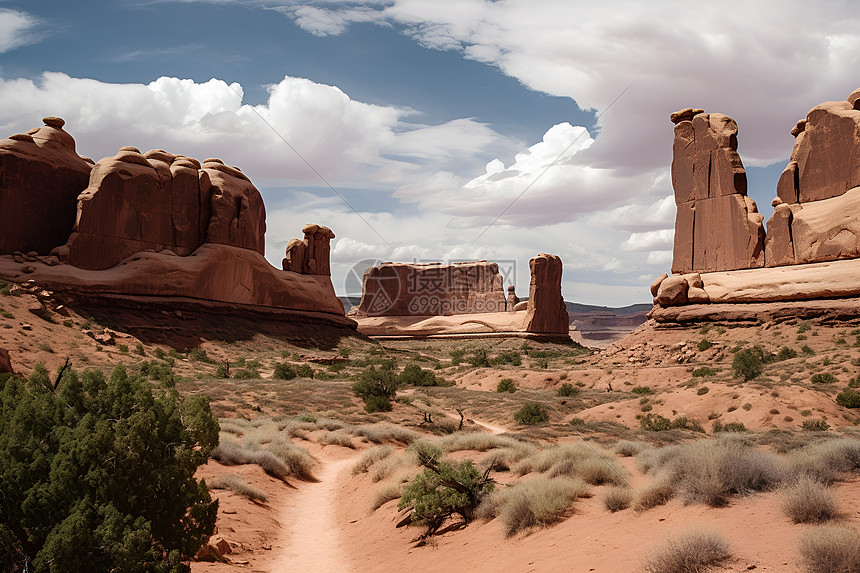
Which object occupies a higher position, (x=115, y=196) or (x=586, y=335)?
(x=115, y=196)

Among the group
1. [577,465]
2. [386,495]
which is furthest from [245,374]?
[577,465]

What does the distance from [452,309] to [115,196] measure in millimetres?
53896

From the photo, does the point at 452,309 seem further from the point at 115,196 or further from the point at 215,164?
the point at 115,196

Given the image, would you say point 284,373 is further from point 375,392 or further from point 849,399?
point 849,399

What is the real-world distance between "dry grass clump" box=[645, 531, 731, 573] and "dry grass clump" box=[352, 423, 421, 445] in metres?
12.3

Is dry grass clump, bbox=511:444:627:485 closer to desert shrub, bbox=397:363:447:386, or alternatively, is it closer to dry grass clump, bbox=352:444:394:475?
dry grass clump, bbox=352:444:394:475

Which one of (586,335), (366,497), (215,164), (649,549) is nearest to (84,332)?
(215,164)

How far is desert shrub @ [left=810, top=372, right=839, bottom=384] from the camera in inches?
840

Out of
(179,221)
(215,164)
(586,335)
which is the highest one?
(215,164)

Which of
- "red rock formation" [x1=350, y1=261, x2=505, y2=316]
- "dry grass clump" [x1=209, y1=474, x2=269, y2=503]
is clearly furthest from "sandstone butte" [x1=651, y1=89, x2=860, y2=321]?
"red rock formation" [x1=350, y1=261, x2=505, y2=316]

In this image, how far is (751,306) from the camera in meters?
32.2

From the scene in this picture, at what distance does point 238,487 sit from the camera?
37.2 ft

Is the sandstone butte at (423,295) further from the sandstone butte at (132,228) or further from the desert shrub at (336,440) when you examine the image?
the desert shrub at (336,440)

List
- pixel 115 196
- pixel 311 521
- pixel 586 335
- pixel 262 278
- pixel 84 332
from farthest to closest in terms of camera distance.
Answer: pixel 586 335 → pixel 262 278 → pixel 115 196 → pixel 84 332 → pixel 311 521
